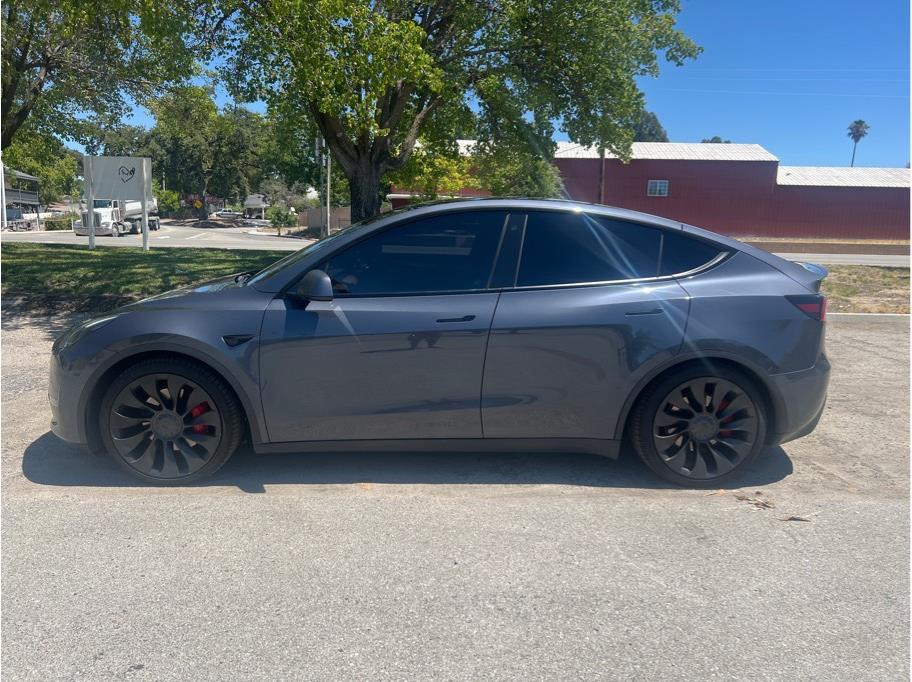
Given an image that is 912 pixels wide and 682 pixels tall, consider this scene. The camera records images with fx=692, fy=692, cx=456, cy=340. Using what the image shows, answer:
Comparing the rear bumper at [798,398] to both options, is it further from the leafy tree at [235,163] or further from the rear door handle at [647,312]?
the leafy tree at [235,163]

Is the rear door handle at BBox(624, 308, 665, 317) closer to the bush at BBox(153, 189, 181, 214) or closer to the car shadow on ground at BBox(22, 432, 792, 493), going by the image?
the car shadow on ground at BBox(22, 432, 792, 493)

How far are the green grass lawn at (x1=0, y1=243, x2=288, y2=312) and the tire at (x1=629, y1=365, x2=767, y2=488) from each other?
19.1ft

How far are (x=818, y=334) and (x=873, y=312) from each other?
691 centimetres

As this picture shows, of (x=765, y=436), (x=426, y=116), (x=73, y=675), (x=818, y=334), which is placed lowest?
(x=73, y=675)

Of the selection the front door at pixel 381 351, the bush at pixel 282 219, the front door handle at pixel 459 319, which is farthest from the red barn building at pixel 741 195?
the front door handle at pixel 459 319

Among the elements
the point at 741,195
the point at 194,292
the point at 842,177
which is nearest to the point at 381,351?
the point at 194,292

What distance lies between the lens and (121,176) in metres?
15.9

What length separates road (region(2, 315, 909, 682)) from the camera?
8.39 feet

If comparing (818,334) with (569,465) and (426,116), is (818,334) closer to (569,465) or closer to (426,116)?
(569,465)

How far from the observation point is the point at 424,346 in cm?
379

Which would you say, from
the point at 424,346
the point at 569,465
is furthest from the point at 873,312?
the point at 424,346

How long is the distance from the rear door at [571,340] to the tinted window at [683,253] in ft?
0.37

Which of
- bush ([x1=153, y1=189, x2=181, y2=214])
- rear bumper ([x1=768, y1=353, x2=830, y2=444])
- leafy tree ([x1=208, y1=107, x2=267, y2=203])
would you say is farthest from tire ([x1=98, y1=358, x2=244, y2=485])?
leafy tree ([x1=208, y1=107, x2=267, y2=203])

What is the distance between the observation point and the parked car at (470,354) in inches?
150
